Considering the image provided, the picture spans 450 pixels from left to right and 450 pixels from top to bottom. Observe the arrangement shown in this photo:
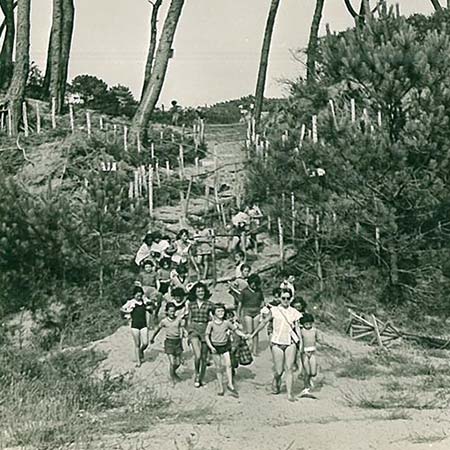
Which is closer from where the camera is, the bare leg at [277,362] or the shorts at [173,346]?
the bare leg at [277,362]

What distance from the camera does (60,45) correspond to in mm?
33875

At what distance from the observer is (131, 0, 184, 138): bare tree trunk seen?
1134 inches

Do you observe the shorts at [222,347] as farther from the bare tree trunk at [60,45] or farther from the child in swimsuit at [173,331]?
the bare tree trunk at [60,45]

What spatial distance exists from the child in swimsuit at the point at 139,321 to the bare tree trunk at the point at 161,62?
45.4 feet

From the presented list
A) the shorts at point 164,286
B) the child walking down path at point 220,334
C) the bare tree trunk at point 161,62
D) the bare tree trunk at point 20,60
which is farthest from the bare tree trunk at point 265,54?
the child walking down path at point 220,334

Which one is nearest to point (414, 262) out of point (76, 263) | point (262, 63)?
point (76, 263)

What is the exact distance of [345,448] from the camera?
1105 cm

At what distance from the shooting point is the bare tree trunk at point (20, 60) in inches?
1159

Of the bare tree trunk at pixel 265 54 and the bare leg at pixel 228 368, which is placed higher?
the bare tree trunk at pixel 265 54

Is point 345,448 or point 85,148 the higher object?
point 85,148

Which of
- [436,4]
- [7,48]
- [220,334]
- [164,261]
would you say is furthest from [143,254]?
[7,48]

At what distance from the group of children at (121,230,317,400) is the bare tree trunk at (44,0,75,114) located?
1808 centimetres

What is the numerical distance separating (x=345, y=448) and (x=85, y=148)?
1840cm

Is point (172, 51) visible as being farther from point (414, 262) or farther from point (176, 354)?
point (176, 354)
